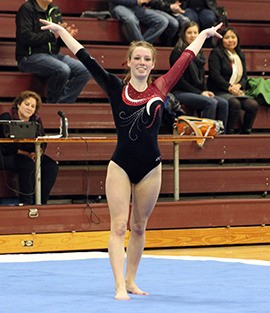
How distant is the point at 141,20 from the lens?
10.0 meters

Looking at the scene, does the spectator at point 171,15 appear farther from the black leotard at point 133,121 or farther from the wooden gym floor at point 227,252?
the black leotard at point 133,121

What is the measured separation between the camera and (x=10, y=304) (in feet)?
15.6

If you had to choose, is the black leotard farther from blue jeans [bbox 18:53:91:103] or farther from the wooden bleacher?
blue jeans [bbox 18:53:91:103]

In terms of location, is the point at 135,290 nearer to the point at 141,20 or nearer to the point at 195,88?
the point at 195,88

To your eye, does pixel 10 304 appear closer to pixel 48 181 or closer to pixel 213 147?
pixel 48 181

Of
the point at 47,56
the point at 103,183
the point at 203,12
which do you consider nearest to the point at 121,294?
the point at 103,183

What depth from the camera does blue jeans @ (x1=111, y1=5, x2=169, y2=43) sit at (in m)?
9.80

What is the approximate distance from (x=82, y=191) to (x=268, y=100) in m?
2.49

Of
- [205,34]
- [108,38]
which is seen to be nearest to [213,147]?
[108,38]

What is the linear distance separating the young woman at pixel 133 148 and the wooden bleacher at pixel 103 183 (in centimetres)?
283

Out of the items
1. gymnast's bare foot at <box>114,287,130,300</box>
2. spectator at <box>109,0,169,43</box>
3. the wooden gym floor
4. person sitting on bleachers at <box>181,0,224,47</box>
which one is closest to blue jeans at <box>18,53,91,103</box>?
spectator at <box>109,0,169,43</box>

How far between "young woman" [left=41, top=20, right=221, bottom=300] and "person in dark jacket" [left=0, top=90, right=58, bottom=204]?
274 cm

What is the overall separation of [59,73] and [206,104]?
5.16 ft

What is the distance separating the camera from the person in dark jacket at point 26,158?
311 inches
